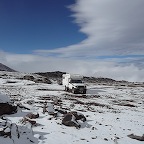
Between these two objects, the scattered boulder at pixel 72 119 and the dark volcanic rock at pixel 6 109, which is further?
the dark volcanic rock at pixel 6 109

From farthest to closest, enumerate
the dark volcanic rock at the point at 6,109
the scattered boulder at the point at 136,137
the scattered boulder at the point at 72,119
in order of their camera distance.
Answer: the dark volcanic rock at the point at 6,109
the scattered boulder at the point at 72,119
the scattered boulder at the point at 136,137

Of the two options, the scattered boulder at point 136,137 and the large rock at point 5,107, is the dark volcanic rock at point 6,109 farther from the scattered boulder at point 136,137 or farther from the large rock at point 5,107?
the scattered boulder at point 136,137

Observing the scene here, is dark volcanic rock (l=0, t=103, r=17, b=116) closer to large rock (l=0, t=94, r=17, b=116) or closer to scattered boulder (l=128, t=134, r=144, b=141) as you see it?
large rock (l=0, t=94, r=17, b=116)

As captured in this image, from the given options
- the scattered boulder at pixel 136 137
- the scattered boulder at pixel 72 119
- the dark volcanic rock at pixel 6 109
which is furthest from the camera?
the dark volcanic rock at pixel 6 109

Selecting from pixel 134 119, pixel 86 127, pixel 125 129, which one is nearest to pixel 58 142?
pixel 86 127

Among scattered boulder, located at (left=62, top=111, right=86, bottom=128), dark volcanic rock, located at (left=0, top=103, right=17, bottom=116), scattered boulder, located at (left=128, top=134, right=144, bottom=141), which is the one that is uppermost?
dark volcanic rock, located at (left=0, top=103, right=17, bottom=116)

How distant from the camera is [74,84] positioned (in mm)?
43688

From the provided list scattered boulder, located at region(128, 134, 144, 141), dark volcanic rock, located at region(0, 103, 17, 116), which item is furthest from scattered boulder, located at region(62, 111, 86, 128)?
dark volcanic rock, located at region(0, 103, 17, 116)

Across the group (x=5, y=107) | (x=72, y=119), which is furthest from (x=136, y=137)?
(x=5, y=107)

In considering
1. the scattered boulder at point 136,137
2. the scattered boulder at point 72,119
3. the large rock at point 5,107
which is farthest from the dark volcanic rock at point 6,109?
the scattered boulder at point 136,137

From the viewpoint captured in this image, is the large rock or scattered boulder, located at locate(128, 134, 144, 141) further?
the large rock

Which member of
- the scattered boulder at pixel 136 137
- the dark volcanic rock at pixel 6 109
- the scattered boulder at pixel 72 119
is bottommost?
the scattered boulder at pixel 136 137

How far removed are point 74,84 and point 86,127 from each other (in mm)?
26306

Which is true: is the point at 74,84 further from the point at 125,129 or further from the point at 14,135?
the point at 14,135
